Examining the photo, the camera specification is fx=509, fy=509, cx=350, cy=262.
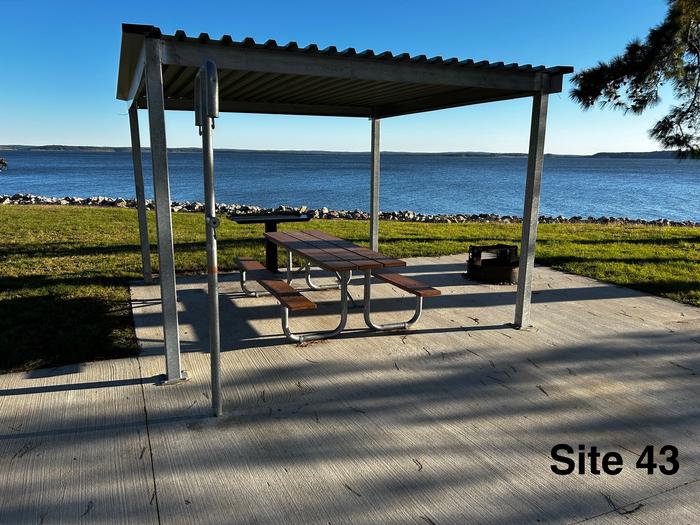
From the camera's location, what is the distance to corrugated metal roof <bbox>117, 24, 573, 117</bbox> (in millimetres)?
3582

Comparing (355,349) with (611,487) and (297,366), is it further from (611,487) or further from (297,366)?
(611,487)

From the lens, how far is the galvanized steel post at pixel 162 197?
3408 mm

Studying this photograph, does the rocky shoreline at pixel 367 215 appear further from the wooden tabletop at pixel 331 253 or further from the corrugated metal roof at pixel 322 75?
the corrugated metal roof at pixel 322 75

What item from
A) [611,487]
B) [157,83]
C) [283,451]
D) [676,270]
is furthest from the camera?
[676,270]

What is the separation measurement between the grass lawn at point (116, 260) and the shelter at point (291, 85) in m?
1.08

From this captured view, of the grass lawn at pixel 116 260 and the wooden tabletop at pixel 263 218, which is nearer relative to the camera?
the grass lawn at pixel 116 260

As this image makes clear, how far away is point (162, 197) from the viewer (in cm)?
363

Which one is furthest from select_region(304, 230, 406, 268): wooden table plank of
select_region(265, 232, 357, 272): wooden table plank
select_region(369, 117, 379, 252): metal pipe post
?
select_region(369, 117, 379, 252): metal pipe post

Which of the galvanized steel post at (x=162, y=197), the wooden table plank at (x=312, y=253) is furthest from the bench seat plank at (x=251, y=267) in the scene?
the galvanized steel post at (x=162, y=197)

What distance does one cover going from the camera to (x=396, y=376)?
398cm

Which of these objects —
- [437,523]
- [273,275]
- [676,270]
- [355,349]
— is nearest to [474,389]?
[355,349]

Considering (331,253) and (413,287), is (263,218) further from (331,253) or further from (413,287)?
(413,287)

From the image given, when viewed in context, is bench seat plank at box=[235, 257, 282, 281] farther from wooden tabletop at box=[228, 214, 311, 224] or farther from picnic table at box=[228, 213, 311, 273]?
wooden tabletop at box=[228, 214, 311, 224]

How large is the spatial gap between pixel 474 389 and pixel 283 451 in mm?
1550
